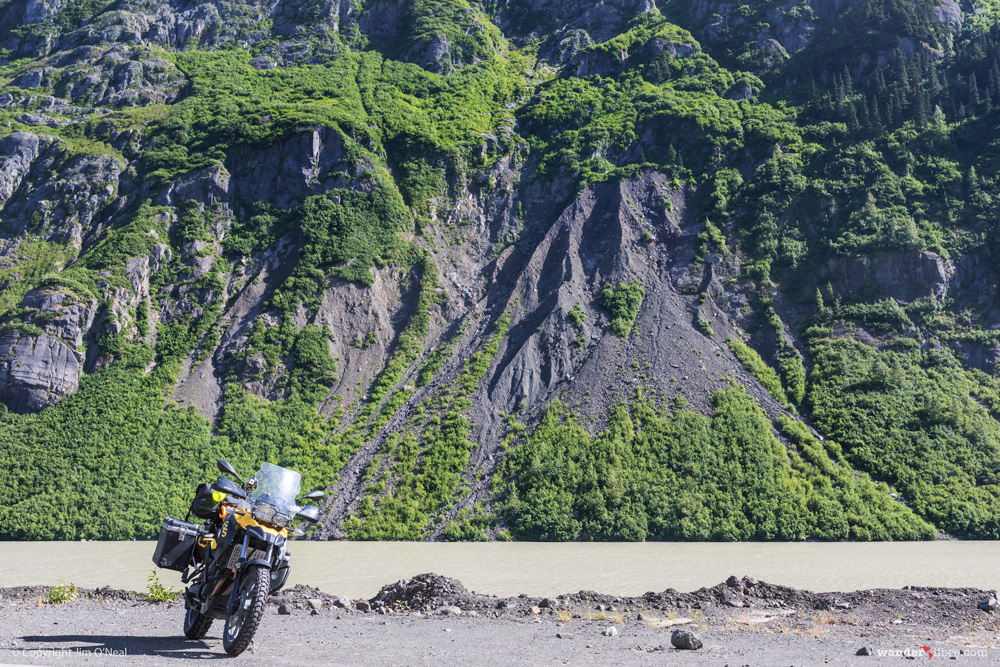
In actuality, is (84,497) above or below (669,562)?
below

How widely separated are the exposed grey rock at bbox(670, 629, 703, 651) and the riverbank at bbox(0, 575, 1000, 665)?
9cm

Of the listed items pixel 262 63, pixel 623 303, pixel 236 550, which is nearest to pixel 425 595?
pixel 236 550

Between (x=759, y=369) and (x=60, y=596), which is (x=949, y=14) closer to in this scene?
(x=759, y=369)

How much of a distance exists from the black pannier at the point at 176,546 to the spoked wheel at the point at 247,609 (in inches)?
57.2

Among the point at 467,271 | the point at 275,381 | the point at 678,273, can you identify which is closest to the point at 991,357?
the point at 678,273

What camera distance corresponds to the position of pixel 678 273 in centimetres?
6069

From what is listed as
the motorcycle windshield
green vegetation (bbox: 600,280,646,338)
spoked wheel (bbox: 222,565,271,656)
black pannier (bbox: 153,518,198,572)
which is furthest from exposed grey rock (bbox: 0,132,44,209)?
spoked wheel (bbox: 222,565,271,656)

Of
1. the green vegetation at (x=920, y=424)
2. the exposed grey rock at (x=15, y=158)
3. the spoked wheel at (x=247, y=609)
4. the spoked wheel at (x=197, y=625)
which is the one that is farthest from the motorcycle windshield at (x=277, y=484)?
the exposed grey rock at (x=15, y=158)

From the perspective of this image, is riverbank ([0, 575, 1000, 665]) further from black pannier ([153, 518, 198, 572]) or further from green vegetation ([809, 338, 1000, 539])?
green vegetation ([809, 338, 1000, 539])

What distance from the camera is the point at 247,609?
7391 millimetres

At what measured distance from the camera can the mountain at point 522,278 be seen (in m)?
43.2

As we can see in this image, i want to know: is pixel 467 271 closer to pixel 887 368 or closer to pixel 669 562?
pixel 887 368

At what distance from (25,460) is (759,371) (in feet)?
182

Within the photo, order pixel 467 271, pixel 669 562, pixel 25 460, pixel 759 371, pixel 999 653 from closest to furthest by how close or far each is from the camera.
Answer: pixel 999 653 < pixel 669 562 < pixel 25 460 < pixel 759 371 < pixel 467 271
